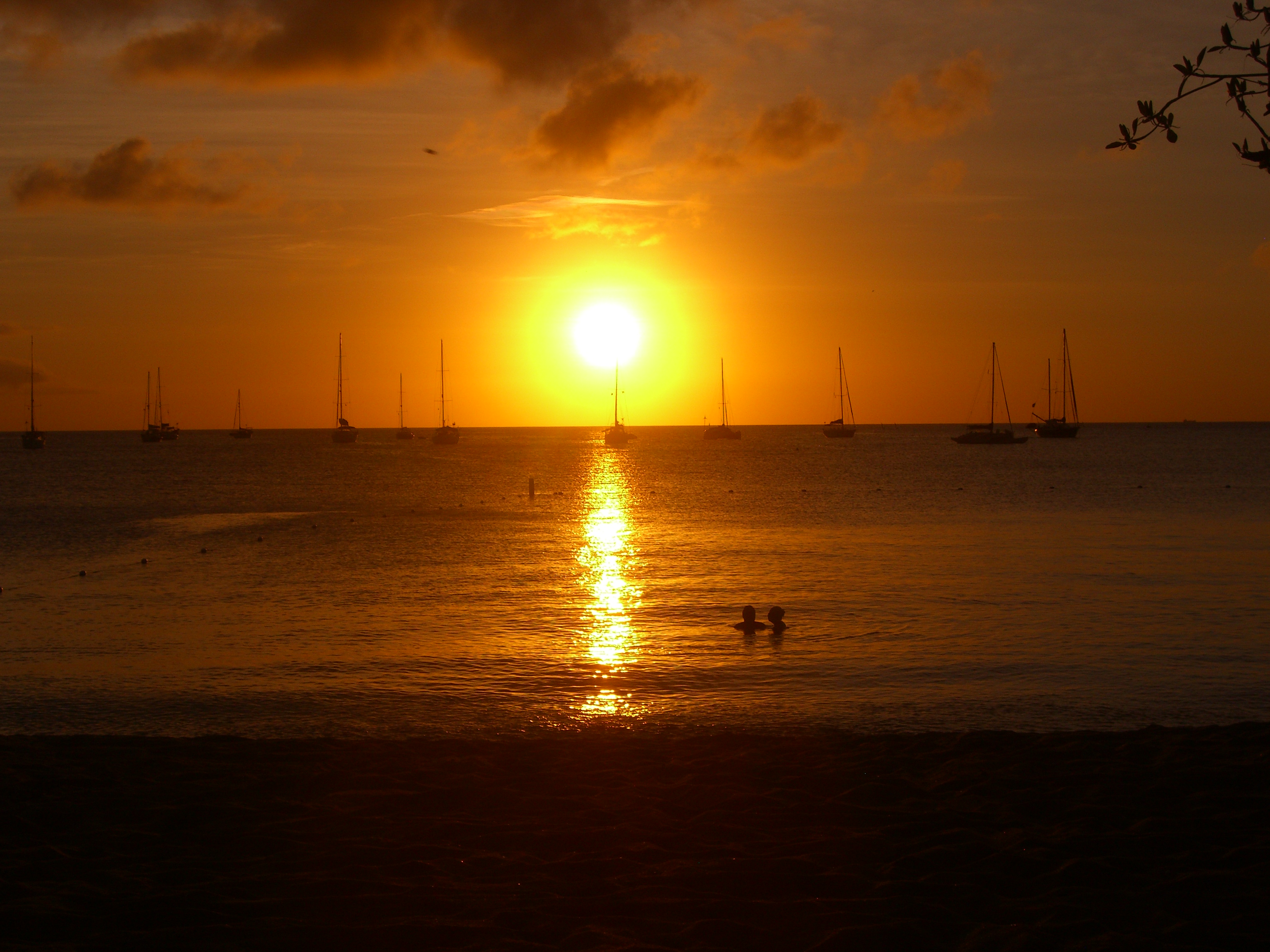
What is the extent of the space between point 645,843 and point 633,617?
16196 mm

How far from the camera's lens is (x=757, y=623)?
2317 centimetres

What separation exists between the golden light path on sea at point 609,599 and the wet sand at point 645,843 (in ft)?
12.5

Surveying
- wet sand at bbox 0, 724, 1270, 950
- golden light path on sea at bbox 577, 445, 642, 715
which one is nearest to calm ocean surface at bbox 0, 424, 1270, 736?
golden light path on sea at bbox 577, 445, 642, 715

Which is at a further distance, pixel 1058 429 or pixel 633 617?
pixel 1058 429

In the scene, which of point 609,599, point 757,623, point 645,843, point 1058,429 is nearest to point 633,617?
point 609,599

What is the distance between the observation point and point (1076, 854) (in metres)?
9.28

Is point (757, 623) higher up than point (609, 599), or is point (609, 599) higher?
point (757, 623)

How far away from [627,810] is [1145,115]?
25.9 ft

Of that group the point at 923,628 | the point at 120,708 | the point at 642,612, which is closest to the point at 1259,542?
the point at 923,628

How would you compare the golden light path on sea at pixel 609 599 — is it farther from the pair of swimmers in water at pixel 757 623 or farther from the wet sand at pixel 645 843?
the wet sand at pixel 645 843

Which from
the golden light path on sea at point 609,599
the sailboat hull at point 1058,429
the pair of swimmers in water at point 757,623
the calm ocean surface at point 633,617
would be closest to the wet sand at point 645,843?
the calm ocean surface at point 633,617

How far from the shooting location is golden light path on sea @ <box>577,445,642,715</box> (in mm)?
17328

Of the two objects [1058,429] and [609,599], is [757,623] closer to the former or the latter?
[609,599]

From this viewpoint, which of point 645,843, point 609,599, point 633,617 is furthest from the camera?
point 609,599
